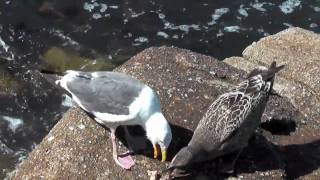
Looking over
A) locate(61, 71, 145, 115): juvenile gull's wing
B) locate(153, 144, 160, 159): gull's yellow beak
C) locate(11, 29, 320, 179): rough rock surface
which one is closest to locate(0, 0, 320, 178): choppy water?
locate(11, 29, 320, 179): rough rock surface

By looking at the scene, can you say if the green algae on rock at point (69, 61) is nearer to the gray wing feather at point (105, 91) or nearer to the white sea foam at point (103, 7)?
the white sea foam at point (103, 7)

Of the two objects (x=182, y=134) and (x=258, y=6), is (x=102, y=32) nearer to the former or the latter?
(x=258, y=6)

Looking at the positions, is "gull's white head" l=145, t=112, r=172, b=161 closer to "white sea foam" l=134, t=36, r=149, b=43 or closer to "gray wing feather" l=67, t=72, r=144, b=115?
"gray wing feather" l=67, t=72, r=144, b=115

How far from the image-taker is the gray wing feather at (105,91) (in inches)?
296

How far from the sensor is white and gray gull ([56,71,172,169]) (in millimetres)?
7434

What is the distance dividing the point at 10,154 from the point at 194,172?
415 centimetres

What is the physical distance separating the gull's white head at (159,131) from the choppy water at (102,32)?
418cm

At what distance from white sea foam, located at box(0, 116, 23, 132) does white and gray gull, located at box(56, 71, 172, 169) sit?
3611 millimetres

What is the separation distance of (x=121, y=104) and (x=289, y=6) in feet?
26.1

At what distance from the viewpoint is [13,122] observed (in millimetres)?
11188

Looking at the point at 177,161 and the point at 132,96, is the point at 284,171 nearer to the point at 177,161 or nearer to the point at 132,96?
the point at 177,161

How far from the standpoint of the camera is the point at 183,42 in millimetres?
13383

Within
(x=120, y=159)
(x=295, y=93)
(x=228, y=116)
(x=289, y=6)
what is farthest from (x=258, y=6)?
(x=120, y=159)

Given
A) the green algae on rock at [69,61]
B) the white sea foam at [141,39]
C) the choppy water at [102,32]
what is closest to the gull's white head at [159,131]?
the choppy water at [102,32]
